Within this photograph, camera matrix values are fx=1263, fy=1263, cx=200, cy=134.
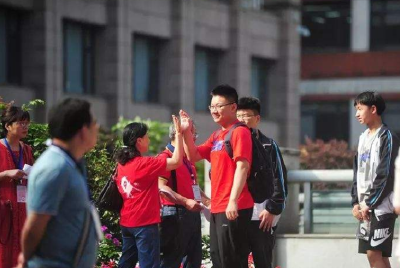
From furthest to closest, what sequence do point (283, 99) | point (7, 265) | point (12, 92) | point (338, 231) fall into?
point (283, 99), point (12, 92), point (338, 231), point (7, 265)

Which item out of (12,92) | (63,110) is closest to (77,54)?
(12,92)

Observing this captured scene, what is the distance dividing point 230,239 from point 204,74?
3485 cm

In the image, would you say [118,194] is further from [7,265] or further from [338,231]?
[338,231]

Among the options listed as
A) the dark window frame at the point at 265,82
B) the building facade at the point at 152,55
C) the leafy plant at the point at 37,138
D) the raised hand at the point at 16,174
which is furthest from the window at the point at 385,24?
the raised hand at the point at 16,174

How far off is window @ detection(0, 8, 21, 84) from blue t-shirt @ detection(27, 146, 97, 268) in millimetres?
28284

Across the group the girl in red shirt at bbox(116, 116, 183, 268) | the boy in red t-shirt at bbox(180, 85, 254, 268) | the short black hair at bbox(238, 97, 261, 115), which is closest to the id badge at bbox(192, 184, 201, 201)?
the girl in red shirt at bbox(116, 116, 183, 268)

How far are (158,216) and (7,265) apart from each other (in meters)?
1.39

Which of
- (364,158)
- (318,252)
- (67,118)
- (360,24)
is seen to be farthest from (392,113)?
(67,118)

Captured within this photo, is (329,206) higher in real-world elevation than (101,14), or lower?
lower

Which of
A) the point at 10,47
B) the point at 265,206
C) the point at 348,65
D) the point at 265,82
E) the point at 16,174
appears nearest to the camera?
the point at 16,174

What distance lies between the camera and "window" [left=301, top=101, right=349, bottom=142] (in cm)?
5688

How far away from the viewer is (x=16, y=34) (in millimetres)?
35875

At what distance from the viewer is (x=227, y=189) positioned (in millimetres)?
10453

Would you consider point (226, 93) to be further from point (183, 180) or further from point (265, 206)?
point (183, 180)
